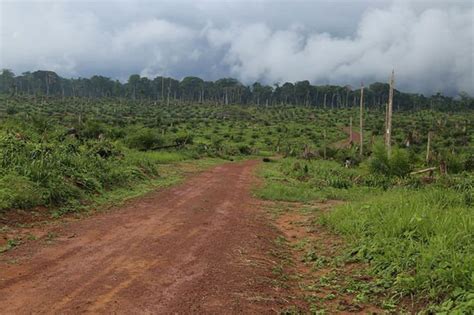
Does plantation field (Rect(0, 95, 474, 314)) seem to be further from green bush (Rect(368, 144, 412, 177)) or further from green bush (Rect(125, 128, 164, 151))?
green bush (Rect(125, 128, 164, 151))

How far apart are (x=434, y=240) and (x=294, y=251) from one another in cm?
302

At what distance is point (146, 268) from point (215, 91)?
130 m

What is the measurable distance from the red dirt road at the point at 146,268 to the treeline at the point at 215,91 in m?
116

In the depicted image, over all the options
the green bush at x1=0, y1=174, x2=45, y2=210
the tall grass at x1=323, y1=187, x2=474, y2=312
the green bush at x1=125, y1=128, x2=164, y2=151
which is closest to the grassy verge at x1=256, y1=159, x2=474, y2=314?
the tall grass at x1=323, y1=187, x2=474, y2=312

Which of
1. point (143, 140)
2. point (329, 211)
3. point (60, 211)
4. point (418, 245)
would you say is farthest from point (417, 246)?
point (143, 140)

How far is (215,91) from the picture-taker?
135125mm

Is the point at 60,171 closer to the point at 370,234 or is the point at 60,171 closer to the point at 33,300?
the point at 33,300

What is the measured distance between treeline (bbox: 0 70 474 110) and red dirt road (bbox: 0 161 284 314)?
381 ft

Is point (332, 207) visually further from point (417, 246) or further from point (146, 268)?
point (146, 268)

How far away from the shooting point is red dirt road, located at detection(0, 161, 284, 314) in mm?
5359

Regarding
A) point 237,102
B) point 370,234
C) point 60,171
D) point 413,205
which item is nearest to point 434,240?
point 370,234

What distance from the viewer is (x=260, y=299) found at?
227 inches

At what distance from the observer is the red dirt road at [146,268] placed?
5.36m

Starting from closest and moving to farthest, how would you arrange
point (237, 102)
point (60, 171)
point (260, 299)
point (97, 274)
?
point (260, 299)
point (97, 274)
point (60, 171)
point (237, 102)
